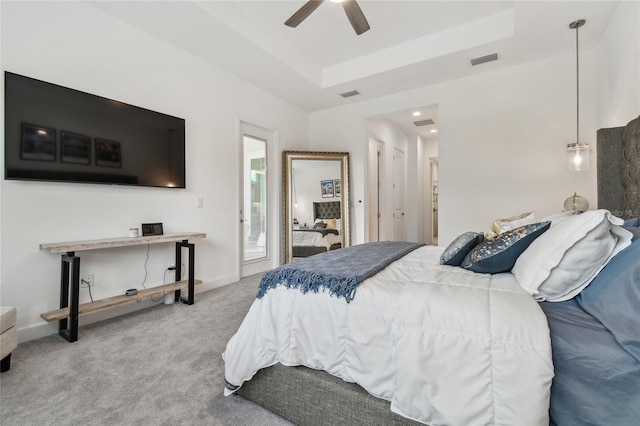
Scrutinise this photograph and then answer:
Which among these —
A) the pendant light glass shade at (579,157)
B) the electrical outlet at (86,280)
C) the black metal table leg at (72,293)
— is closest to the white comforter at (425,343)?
the black metal table leg at (72,293)

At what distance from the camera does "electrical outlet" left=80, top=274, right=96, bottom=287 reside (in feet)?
8.16

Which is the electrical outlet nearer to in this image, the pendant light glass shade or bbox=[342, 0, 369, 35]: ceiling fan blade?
bbox=[342, 0, 369, 35]: ceiling fan blade

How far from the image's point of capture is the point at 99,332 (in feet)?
7.73

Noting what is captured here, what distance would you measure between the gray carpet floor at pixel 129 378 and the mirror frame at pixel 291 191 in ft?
6.92

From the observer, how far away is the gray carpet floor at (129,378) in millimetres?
1405

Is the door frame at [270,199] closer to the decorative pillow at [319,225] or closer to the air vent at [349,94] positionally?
the decorative pillow at [319,225]

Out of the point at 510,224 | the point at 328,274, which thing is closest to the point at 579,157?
the point at 510,224

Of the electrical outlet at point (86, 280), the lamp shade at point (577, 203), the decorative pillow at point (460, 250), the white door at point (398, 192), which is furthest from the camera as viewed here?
the white door at point (398, 192)

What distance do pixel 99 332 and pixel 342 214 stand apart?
3.48 meters

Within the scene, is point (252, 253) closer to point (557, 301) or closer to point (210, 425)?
point (210, 425)

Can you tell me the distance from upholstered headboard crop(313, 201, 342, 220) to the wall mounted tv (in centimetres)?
230

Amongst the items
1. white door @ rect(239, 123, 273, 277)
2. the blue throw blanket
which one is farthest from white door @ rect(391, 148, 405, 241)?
the blue throw blanket

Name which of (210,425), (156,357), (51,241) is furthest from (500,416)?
(51,241)

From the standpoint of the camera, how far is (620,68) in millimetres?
2461
